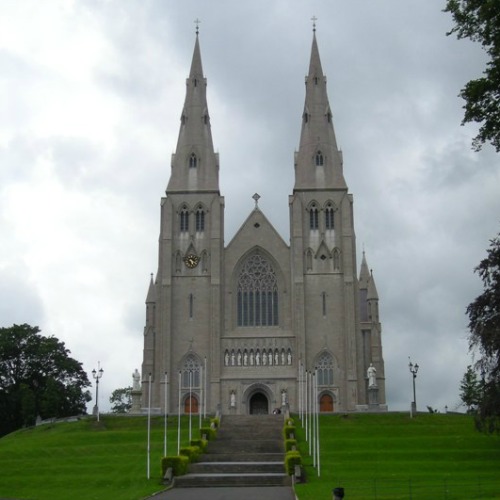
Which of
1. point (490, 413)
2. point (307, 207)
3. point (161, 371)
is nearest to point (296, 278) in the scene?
point (307, 207)

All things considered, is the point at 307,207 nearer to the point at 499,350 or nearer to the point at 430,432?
the point at 430,432

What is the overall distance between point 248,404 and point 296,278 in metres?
11.6

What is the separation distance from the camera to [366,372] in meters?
77.4

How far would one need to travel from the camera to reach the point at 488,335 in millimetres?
40219

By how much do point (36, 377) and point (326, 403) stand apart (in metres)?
29.7

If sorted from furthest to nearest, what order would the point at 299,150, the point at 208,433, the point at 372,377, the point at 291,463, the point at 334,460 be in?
the point at 299,150 → the point at 372,377 → the point at 208,433 → the point at 334,460 → the point at 291,463

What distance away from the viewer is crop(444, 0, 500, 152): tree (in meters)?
25.8

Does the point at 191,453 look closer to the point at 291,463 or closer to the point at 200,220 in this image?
the point at 291,463

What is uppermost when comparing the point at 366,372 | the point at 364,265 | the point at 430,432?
the point at 364,265

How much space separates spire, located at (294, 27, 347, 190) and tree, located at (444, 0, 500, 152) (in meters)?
54.5

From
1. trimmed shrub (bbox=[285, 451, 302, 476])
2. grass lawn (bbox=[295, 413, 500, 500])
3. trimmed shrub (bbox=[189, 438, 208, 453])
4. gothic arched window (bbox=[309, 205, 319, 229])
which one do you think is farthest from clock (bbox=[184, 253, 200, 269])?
trimmed shrub (bbox=[285, 451, 302, 476])

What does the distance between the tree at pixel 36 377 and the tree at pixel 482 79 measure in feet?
206

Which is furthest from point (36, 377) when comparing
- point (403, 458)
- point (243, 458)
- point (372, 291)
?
point (403, 458)

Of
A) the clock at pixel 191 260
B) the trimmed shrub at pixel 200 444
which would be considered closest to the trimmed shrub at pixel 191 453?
the trimmed shrub at pixel 200 444
